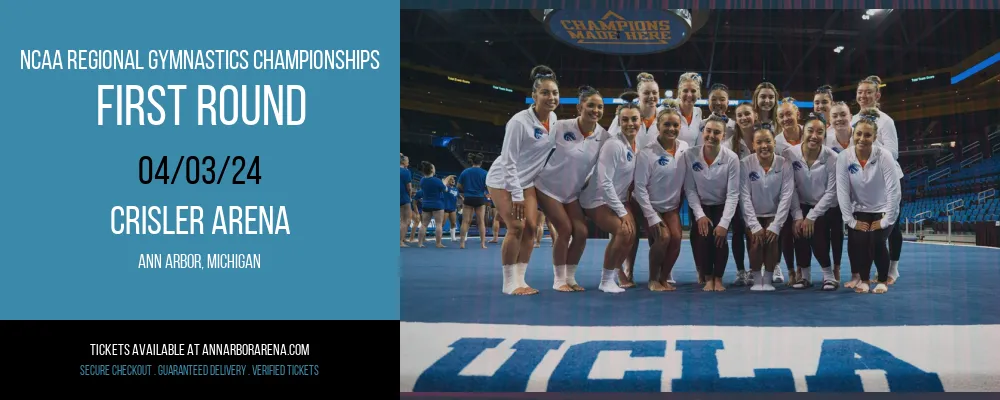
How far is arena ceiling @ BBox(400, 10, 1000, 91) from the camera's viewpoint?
12156mm

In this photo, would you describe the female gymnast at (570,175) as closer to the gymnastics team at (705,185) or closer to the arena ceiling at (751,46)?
the gymnastics team at (705,185)

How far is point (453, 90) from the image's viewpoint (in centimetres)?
1984

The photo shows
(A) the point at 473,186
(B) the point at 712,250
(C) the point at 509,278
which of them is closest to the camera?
(C) the point at 509,278

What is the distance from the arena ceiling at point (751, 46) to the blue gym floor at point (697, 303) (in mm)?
8198

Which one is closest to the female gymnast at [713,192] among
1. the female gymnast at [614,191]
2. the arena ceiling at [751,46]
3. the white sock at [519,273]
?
the female gymnast at [614,191]

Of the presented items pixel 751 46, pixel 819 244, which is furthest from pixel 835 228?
pixel 751 46

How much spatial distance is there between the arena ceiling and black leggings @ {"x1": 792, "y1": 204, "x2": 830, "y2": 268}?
8.03m

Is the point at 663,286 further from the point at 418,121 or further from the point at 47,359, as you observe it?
the point at 418,121

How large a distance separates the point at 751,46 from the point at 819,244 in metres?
11.1

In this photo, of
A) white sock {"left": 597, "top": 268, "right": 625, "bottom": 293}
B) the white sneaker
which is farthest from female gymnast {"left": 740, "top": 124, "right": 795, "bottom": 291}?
white sock {"left": 597, "top": 268, "right": 625, "bottom": 293}

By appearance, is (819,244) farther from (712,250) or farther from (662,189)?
(662,189)

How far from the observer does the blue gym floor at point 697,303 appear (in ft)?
8.59

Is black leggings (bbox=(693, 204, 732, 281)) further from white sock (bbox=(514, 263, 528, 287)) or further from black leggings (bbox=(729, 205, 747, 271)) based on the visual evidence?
white sock (bbox=(514, 263, 528, 287))

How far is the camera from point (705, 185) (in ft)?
11.9
